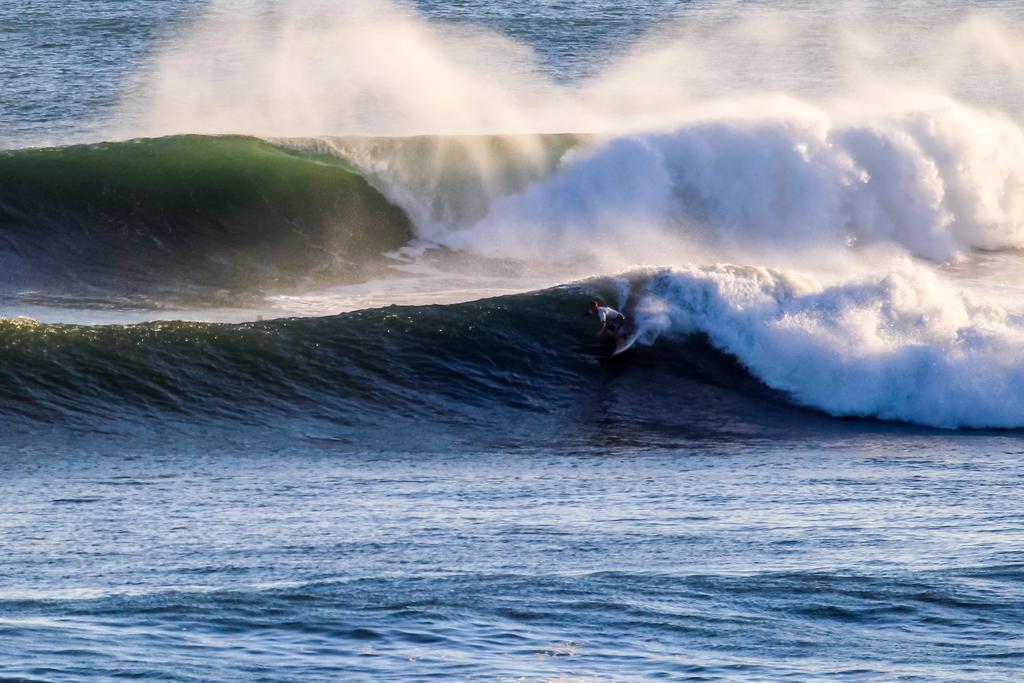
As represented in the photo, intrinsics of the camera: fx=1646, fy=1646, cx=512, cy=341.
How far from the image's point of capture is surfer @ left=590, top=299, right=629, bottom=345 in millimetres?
17734

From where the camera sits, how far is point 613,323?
59.0 feet

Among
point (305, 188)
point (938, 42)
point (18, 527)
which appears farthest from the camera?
point (938, 42)

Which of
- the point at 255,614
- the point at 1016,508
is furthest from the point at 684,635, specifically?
the point at 1016,508

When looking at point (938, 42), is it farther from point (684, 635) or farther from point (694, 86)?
point (684, 635)

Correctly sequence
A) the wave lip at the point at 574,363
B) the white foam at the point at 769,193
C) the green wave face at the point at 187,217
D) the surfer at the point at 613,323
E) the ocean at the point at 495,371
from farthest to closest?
the white foam at the point at 769,193
the green wave face at the point at 187,217
the surfer at the point at 613,323
the wave lip at the point at 574,363
the ocean at the point at 495,371

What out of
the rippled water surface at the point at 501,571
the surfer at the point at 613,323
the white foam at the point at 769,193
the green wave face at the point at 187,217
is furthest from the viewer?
the white foam at the point at 769,193

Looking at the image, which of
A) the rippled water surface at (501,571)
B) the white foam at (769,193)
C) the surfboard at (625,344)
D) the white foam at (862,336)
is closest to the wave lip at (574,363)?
the white foam at (862,336)

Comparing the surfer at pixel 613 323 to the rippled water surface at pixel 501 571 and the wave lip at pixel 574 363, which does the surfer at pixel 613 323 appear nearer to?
the wave lip at pixel 574 363

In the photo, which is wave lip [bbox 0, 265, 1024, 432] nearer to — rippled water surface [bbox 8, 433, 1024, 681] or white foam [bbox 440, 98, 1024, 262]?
rippled water surface [bbox 8, 433, 1024, 681]

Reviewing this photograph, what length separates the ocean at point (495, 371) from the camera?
30.0ft

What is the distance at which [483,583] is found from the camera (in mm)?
9703

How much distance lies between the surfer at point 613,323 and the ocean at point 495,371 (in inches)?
8.5

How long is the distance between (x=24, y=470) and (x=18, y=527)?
2.16 meters

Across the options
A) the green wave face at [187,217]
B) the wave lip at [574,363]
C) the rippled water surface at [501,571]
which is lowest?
the rippled water surface at [501,571]
